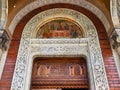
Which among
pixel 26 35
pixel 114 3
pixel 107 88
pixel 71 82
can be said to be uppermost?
pixel 114 3

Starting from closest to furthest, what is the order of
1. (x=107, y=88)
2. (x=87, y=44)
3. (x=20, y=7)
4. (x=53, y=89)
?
(x=107, y=88)
(x=53, y=89)
(x=87, y=44)
(x=20, y=7)

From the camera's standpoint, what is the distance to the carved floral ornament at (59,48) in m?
2.82

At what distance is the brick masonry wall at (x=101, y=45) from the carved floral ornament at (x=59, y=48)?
4.1 inches

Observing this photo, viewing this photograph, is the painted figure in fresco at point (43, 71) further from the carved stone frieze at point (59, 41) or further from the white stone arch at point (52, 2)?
the white stone arch at point (52, 2)

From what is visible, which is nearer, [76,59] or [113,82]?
[113,82]

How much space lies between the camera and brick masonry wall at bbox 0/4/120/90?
284cm

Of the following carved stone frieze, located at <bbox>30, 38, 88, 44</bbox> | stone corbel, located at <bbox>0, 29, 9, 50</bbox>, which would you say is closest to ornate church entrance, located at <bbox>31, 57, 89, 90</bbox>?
carved stone frieze, located at <bbox>30, 38, 88, 44</bbox>

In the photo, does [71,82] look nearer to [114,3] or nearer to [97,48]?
[97,48]

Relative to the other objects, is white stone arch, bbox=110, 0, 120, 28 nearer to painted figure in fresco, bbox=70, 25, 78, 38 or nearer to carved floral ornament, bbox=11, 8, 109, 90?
carved floral ornament, bbox=11, 8, 109, 90

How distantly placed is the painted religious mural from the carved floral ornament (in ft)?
0.42

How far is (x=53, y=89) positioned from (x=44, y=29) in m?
1.48

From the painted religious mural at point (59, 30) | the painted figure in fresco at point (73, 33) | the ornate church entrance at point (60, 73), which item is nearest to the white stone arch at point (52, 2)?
the painted religious mural at point (59, 30)

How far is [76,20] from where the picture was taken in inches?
147

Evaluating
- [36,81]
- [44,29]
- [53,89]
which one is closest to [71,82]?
[53,89]
